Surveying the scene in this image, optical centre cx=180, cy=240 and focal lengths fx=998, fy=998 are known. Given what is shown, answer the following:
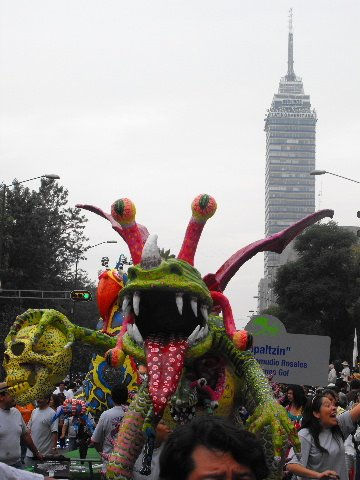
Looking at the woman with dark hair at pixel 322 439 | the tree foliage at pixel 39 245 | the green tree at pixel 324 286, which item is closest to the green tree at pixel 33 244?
the tree foliage at pixel 39 245

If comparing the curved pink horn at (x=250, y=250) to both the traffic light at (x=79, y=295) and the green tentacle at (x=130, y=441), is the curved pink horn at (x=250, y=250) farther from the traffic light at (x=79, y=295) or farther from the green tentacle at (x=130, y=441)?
the traffic light at (x=79, y=295)

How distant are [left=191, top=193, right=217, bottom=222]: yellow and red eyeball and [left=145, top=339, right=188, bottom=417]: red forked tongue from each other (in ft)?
4.16

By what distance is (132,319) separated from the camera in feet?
26.5

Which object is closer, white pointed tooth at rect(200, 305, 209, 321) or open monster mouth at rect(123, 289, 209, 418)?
open monster mouth at rect(123, 289, 209, 418)

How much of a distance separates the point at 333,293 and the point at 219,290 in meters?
49.1

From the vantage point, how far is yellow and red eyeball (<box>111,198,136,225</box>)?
28.5ft

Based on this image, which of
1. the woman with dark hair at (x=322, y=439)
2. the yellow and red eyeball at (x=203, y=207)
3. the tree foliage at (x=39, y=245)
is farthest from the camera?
the tree foliage at (x=39, y=245)

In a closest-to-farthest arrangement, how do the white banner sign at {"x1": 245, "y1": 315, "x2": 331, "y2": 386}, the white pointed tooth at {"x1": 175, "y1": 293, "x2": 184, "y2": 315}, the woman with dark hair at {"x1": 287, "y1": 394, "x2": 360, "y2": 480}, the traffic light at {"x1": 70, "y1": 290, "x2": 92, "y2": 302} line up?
the woman with dark hair at {"x1": 287, "y1": 394, "x2": 360, "y2": 480}, the white pointed tooth at {"x1": 175, "y1": 293, "x2": 184, "y2": 315}, the white banner sign at {"x1": 245, "y1": 315, "x2": 331, "y2": 386}, the traffic light at {"x1": 70, "y1": 290, "x2": 92, "y2": 302}

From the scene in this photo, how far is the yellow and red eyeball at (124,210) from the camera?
867 cm

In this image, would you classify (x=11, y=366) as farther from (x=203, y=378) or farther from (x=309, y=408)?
(x=309, y=408)

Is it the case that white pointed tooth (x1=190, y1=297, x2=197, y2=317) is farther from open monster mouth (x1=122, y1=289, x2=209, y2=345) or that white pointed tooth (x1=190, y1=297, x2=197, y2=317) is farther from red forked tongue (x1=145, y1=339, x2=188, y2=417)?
red forked tongue (x1=145, y1=339, x2=188, y2=417)

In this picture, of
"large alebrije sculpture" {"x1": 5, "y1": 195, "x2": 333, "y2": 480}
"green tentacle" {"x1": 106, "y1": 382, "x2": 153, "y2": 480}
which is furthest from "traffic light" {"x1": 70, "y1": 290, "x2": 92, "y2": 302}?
"green tentacle" {"x1": 106, "y1": 382, "x2": 153, "y2": 480}

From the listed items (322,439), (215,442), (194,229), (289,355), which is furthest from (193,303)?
(215,442)

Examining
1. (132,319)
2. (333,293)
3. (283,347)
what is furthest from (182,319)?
(333,293)
